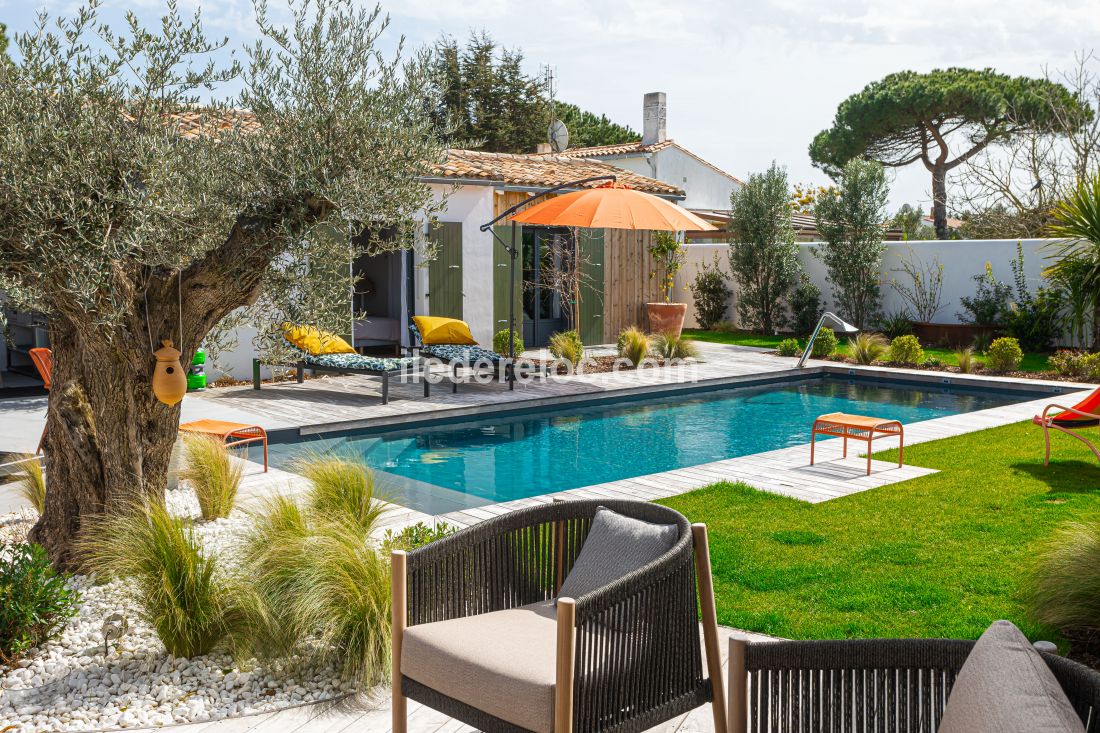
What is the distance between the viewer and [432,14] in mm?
7418

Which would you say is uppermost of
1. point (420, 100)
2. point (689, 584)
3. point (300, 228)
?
point (420, 100)

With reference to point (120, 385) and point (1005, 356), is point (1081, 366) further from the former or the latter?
point (120, 385)

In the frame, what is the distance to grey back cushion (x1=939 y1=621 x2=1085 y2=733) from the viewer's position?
5.42 ft

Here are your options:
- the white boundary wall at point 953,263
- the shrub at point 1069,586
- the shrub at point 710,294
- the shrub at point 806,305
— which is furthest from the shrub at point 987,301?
the shrub at point 1069,586

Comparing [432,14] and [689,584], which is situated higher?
[432,14]

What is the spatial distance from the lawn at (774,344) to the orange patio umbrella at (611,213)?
5192mm

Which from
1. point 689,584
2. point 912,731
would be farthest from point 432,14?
point 912,731

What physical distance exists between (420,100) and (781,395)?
9682mm

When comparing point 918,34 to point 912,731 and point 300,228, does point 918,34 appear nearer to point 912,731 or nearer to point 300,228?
point 300,228

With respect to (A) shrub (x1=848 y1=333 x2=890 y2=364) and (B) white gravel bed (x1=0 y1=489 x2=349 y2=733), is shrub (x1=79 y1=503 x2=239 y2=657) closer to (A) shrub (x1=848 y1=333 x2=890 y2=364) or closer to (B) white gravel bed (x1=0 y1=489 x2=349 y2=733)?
(B) white gravel bed (x1=0 y1=489 x2=349 y2=733)

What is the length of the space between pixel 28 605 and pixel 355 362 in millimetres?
7169

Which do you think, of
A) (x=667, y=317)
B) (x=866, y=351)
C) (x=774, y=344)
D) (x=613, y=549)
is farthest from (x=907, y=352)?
(x=613, y=549)

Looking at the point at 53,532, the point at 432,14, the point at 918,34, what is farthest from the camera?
the point at 918,34

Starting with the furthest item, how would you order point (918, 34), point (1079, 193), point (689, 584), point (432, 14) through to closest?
point (918, 34), point (1079, 193), point (432, 14), point (689, 584)
